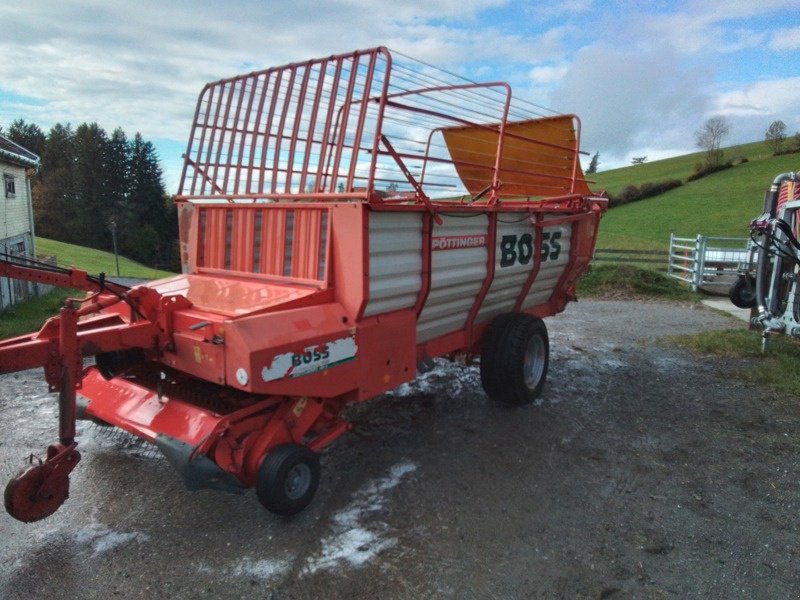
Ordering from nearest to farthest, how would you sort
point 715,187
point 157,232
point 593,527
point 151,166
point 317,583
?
point 317,583
point 593,527
point 715,187
point 157,232
point 151,166

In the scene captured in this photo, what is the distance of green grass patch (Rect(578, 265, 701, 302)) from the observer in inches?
495

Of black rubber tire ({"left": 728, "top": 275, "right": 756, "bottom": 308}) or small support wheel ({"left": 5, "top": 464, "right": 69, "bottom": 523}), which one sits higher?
black rubber tire ({"left": 728, "top": 275, "right": 756, "bottom": 308})

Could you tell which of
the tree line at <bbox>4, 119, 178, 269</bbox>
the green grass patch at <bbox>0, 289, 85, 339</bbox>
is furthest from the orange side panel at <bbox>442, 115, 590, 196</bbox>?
the tree line at <bbox>4, 119, 178, 269</bbox>

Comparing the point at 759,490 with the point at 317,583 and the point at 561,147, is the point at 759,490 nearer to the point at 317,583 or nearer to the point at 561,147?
the point at 317,583

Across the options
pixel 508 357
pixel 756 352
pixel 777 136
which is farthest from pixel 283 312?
pixel 777 136

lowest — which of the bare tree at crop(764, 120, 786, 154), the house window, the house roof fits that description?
the house window

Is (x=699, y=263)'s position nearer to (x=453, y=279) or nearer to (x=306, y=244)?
(x=453, y=279)

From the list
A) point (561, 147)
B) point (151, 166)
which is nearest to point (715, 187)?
point (561, 147)

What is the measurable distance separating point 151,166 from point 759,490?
5958cm

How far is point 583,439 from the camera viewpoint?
5.01m

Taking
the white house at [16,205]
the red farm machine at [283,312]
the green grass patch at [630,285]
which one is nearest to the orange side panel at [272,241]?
the red farm machine at [283,312]

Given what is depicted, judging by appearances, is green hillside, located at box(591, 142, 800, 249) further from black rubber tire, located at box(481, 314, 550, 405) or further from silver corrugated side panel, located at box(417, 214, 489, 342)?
silver corrugated side panel, located at box(417, 214, 489, 342)

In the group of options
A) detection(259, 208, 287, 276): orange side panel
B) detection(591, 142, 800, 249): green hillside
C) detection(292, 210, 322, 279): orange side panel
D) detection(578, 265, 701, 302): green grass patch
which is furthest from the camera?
detection(591, 142, 800, 249): green hillside

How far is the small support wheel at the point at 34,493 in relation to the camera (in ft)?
10.3
